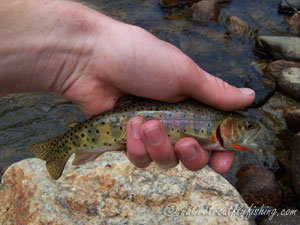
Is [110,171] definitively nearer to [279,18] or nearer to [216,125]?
[216,125]

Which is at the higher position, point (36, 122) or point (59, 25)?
point (59, 25)

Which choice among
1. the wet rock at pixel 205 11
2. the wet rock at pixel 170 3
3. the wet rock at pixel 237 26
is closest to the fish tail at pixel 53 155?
the wet rock at pixel 237 26

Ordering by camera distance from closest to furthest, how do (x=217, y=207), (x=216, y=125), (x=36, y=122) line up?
(x=216, y=125)
(x=217, y=207)
(x=36, y=122)

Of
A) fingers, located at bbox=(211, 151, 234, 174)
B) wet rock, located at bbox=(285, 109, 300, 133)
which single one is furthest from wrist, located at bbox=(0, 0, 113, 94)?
wet rock, located at bbox=(285, 109, 300, 133)

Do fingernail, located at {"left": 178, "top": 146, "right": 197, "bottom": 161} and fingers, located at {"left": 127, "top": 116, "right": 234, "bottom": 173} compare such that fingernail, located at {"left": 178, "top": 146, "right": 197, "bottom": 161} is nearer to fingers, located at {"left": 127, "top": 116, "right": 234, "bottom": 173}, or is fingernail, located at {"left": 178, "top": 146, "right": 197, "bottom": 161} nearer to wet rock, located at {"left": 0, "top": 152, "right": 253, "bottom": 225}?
fingers, located at {"left": 127, "top": 116, "right": 234, "bottom": 173}

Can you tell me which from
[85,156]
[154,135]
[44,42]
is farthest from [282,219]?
[44,42]

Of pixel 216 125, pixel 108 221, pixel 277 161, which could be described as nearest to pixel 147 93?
pixel 216 125
